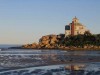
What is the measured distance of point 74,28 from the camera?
494 ft

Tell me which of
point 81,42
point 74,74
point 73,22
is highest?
point 73,22

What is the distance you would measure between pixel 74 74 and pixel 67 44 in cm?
11786

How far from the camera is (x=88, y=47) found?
5310 inches

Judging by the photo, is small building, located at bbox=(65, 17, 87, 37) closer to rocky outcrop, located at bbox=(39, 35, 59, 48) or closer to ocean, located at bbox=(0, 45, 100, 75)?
rocky outcrop, located at bbox=(39, 35, 59, 48)

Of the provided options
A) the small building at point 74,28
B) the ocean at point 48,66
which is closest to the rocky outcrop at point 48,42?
the small building at point 74,28

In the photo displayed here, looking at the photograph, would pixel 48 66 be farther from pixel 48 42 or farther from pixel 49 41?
pixel 48 42

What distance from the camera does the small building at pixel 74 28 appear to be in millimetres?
149738

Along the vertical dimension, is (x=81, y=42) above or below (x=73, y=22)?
below

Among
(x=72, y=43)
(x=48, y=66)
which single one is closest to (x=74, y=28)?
(x=72, y=43)

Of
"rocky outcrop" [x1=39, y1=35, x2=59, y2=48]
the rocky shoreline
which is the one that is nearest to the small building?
the rocky shoreline

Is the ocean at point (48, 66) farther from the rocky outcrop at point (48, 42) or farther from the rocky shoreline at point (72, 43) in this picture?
the rocky outcrop at point (48, 42)

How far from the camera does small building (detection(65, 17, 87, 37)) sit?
14974 centimetres

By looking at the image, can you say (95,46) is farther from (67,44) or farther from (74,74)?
(74,74)

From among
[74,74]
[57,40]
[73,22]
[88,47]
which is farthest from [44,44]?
[74,74]
